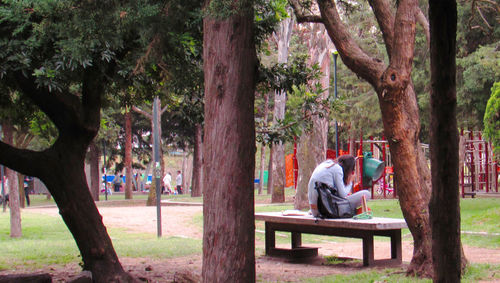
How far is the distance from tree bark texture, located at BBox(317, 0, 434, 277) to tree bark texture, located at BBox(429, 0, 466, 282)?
3716mm

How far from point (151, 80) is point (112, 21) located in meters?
3.36

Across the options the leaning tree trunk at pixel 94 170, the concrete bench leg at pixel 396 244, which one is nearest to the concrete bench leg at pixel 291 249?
the concrete bench leg at pixel 396 244

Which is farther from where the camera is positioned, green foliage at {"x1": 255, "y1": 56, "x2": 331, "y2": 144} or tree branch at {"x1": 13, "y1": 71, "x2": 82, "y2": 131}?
tree branch at {"x1": 13, "y1": 71, "x2": 82, "y2": 131}

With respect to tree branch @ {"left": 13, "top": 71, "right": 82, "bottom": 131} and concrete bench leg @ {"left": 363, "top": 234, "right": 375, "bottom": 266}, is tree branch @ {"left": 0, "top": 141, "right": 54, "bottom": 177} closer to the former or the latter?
tree branch @ {"left": 13, "top": 71, "right": 82, "bottom": 131}

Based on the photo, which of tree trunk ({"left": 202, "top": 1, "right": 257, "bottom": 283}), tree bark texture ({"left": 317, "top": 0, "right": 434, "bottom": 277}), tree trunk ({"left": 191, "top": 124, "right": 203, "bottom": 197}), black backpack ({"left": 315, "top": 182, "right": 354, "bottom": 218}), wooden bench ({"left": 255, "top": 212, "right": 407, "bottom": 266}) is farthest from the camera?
tree trunk ({"left": 191, "top": 124, "right": 203, "bottom": 197})

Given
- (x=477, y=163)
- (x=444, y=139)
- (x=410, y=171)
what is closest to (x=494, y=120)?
(x=410, y=171)

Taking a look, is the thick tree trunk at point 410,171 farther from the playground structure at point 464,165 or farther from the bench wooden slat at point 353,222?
the playground structure at point 464,165

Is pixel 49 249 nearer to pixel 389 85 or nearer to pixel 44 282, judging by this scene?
pixel 44 282

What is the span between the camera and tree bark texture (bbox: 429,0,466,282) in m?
4.30

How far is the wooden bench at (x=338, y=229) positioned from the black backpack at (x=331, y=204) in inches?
7.3

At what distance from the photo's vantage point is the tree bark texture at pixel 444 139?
430 cm

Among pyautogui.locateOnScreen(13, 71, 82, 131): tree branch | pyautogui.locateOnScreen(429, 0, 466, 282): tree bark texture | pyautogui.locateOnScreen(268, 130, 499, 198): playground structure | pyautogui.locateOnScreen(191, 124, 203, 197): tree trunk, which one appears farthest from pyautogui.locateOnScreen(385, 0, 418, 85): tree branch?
pyautogui.locateOnScreen(191, 124, 203, 197): tree trunk

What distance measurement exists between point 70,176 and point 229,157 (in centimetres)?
317

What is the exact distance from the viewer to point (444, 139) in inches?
170
